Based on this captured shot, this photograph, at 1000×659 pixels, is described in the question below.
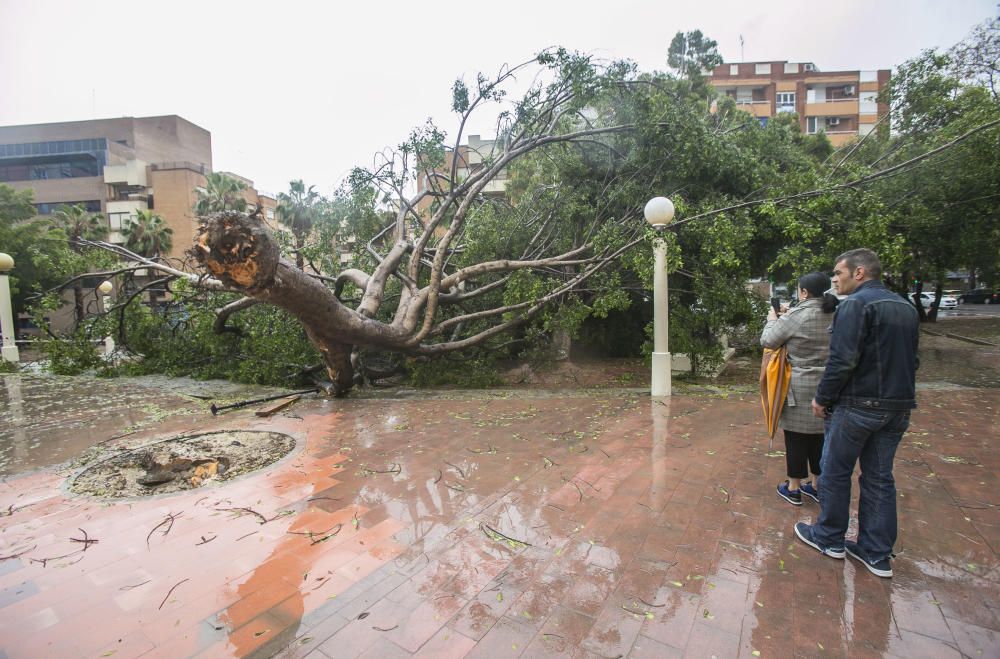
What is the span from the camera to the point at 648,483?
3879 mm

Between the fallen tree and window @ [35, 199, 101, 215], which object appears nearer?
the fallen tree

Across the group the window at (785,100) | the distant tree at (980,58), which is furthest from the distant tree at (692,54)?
the window at (785,100)

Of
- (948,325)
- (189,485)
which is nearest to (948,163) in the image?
(189,485)

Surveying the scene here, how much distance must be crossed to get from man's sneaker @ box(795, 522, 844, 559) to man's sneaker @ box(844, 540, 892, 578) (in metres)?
0.06

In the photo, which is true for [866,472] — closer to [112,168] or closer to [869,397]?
[869,397]

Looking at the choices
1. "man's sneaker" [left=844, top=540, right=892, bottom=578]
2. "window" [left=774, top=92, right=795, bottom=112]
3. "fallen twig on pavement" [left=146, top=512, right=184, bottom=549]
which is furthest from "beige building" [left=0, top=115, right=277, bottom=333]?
"man's sneaker" [left=844, top=540, right=892, bottom=578]

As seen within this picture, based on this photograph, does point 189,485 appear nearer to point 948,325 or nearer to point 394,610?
point 394,610

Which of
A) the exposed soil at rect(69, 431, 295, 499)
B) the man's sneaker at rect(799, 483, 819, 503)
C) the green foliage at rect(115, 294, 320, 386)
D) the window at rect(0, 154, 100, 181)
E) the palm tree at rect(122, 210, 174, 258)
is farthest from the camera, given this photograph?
the window at rect(0, 154, 100, 181)

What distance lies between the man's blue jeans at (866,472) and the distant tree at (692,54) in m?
20.6

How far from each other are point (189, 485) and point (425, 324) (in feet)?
14.6

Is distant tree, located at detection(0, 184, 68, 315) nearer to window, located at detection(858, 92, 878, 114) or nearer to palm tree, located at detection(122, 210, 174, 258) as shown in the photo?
palm tree, located at detection(122, 210, 174, 258)

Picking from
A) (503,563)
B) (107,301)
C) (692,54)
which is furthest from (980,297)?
(107,301)

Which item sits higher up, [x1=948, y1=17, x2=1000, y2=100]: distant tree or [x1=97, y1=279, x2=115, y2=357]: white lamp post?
[x1=948, y1=17, x2=1000, y2=100]: distant tree

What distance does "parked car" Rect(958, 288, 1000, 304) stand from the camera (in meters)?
29.4
